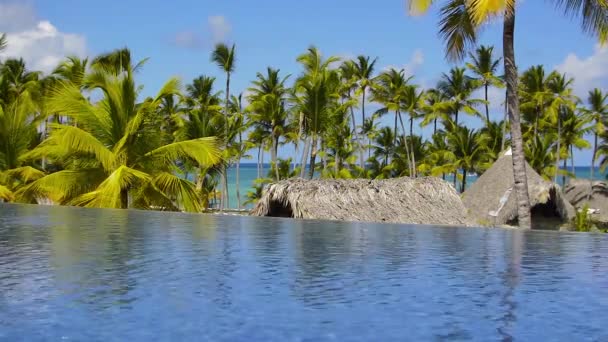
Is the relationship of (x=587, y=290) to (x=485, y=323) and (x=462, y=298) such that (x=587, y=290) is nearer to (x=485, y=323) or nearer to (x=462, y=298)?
(x=462, y=298)

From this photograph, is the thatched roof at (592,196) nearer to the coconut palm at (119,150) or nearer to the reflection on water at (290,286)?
the coconut palm at (119,150)

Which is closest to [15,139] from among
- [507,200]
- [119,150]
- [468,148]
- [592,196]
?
[119,150]

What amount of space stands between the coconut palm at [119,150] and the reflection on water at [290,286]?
21.8 feet

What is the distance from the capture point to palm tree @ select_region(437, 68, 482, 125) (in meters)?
41.6

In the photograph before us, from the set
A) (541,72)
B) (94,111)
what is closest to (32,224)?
(94,111)

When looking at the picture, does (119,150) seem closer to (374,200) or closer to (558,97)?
(374,200)

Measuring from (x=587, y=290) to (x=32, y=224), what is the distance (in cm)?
769

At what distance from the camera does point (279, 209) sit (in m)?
19.2

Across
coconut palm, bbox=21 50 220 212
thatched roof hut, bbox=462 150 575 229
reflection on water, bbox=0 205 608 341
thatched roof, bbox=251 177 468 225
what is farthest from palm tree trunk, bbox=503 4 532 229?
coconut palm, bbox=21 50 220 212

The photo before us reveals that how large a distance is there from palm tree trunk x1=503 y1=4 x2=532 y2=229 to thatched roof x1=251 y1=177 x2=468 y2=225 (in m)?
3.92

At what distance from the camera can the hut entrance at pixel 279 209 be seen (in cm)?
1853

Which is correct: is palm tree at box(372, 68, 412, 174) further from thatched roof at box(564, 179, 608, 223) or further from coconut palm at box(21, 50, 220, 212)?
coconut palm at box(21, 50, 220, 212)

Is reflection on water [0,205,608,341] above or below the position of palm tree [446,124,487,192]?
below

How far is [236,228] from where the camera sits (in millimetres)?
10664
